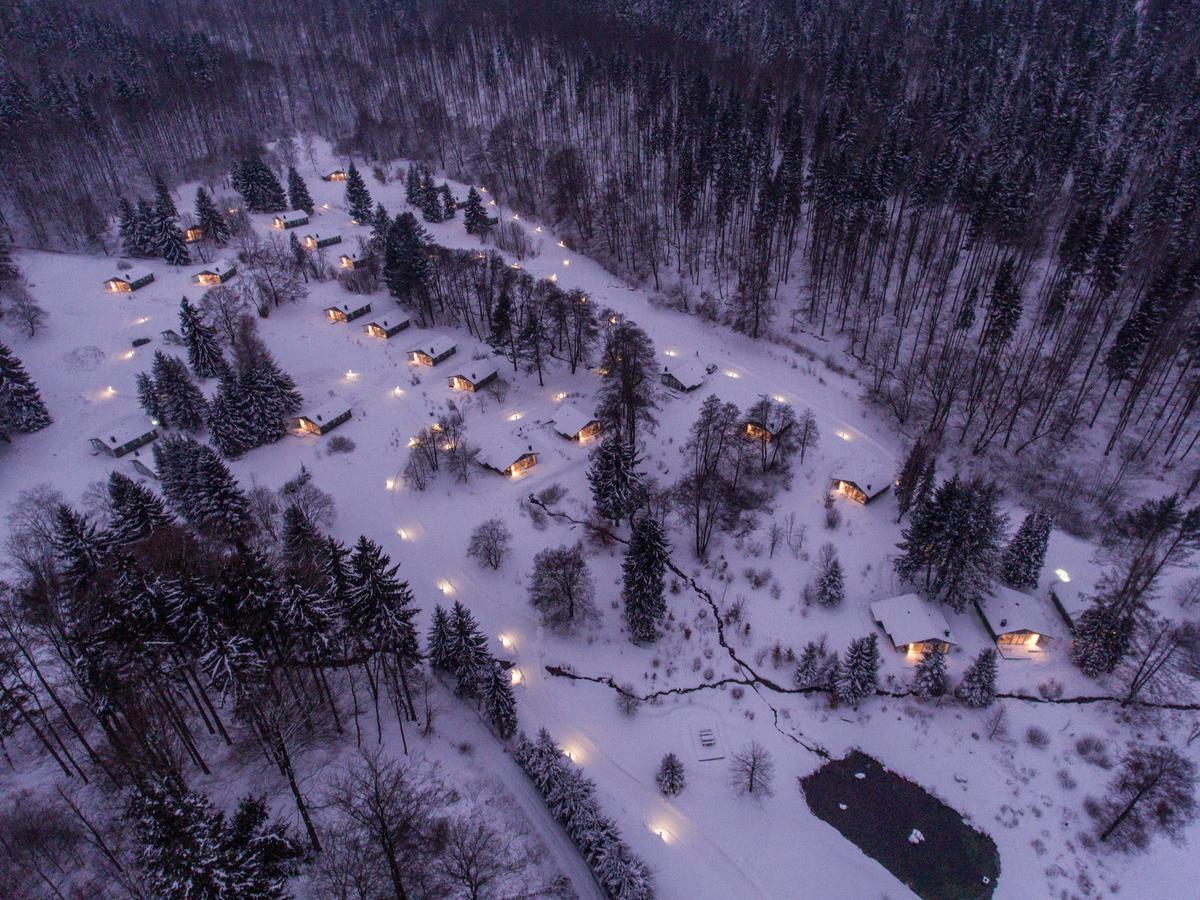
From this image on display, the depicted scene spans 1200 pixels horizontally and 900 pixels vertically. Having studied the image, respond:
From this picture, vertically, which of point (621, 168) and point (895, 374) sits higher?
point (621, 168)

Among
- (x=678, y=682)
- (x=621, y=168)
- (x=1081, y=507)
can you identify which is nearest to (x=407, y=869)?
(x=678, y=682)

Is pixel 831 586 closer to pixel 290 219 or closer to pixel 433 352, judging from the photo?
pixel 433 352

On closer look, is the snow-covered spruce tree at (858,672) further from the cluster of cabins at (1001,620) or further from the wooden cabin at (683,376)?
the wooden cabin at (683,376)

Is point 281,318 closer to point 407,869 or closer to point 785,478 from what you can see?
point 785,478

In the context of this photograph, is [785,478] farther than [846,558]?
Yes

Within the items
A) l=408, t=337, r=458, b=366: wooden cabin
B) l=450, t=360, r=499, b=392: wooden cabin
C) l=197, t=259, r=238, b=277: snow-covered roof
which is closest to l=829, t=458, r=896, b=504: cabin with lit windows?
l=450, t=360, r=499, b=392: wooden cabin

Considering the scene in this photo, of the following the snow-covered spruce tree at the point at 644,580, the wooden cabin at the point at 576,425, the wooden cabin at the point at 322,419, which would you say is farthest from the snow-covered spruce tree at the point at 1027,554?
the wooden cabin at the point at 322,419
